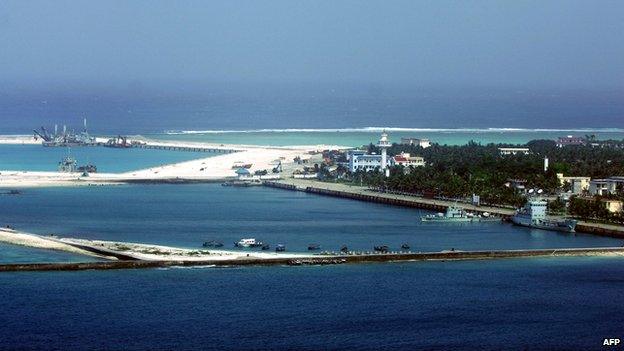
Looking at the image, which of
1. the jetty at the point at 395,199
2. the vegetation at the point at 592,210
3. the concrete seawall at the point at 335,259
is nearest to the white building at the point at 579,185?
the jetty at the point at 395,199

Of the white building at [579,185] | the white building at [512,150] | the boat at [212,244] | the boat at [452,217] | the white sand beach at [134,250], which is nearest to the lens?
the white sand beach at [134,250]

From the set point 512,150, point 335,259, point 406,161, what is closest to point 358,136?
point 512,150

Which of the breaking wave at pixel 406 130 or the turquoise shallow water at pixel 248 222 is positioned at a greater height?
the breaking wave at pixel 406 130

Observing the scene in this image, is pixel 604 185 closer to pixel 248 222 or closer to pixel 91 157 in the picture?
pixel 248 222

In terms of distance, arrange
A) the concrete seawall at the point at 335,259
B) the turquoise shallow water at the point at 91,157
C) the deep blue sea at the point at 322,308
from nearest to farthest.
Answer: the deep blue sea at the point at 322,308
the concrete seawall at the point at 335,259
the turquoise shallow water at the point at 91,157

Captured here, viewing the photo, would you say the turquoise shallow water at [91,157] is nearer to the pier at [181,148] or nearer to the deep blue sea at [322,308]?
the pier at [181,148]

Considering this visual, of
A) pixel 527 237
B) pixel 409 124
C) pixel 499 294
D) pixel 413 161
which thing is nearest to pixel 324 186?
pixel 413 161

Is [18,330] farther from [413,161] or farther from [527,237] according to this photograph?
[413,161]
